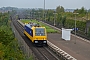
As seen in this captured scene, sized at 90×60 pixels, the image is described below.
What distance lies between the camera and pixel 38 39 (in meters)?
32.1

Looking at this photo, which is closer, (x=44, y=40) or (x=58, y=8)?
(x=44, y=40)

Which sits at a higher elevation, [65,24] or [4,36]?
[4,36]

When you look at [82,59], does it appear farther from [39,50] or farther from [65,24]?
[65,24]

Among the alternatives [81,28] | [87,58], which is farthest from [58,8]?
[87,58]

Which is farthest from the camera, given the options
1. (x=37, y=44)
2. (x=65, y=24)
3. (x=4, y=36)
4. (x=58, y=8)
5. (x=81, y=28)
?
(x=58, y=8)

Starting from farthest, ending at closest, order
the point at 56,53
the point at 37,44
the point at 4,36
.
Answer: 1. the point at 37,44
2. the point at 56,53
3. the point at 4,36

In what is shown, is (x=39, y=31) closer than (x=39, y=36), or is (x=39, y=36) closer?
(x=39, y=36)

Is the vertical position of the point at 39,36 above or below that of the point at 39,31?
below

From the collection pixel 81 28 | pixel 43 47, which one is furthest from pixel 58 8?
pixel 43 47

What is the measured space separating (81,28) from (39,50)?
90.9 ft

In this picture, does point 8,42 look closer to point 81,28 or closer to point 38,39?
point 38,39

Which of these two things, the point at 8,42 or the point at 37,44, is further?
the point at 37,44

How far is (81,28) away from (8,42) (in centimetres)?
3368

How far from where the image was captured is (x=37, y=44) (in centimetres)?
3312
